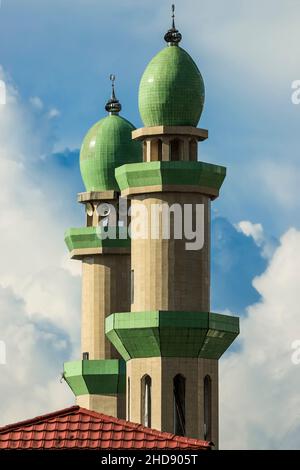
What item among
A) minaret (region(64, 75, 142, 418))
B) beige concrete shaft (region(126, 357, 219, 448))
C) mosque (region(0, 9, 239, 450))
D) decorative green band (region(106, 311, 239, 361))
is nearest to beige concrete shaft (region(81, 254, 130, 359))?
minaret (region(64, 75, 142, 418))

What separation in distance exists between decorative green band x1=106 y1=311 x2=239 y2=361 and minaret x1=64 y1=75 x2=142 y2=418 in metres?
14.9

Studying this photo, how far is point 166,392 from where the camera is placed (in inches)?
4104

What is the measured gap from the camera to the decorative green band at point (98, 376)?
118562 millimetres

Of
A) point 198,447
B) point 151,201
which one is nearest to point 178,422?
point 151,201

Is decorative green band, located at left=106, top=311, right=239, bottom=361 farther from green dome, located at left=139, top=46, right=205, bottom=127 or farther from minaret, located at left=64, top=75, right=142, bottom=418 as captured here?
minaret, located at left=64, top=75, right=142, bottom=418

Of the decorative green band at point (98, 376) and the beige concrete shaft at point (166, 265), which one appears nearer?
the beige concrete shaft at point (166, 265)

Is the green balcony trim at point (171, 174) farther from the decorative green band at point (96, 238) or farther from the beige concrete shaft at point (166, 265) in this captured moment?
the decorative green band at point (96, 238)

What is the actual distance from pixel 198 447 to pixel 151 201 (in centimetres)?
2988

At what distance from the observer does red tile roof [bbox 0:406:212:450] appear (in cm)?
7806

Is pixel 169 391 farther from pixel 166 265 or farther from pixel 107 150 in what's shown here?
pixel 107 150

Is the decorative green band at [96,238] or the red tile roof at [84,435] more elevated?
the decorative green band at [96,238]

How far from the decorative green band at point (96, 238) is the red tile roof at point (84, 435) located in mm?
41765

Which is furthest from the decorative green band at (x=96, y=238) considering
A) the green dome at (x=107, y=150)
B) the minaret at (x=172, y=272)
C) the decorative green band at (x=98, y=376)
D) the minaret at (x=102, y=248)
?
the minaret at (x=172, y=272)
